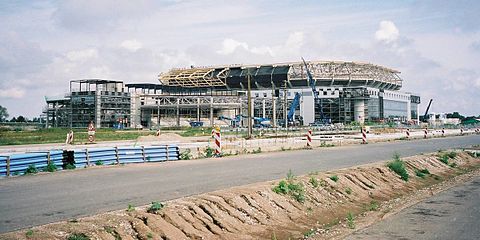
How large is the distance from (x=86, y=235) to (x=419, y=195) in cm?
1341

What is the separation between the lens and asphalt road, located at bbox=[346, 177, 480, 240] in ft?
34.4

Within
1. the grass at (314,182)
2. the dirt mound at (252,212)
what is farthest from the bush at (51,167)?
the grass at (314,182)

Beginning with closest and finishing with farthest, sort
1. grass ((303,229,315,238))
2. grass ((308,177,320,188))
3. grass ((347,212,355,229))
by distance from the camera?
grass ((303,229,315,238)) < grass ((347,212,355,229)) < grass ((308,177,320,188))

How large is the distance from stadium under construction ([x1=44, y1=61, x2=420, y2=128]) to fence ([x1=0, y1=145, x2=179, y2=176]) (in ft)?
214

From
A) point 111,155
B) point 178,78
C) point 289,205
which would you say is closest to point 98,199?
point 289,205

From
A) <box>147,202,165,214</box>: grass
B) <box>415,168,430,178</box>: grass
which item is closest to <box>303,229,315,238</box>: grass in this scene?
<box>147,202,165,214</box>: grass

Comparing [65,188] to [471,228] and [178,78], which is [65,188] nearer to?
[471,228]

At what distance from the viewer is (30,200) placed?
12.5 meters

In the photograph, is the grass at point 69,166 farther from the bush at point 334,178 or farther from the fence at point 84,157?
the bush at point 334,178

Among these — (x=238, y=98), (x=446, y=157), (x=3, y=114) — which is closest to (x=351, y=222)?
(x=446, y=157)

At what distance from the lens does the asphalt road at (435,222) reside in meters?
10.5

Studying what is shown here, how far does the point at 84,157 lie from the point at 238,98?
8340cm

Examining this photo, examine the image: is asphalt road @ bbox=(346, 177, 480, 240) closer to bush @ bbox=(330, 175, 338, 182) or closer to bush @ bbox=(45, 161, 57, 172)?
bush @ bbox=(330, 175, 338, 182)

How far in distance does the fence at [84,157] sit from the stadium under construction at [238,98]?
6517cm
